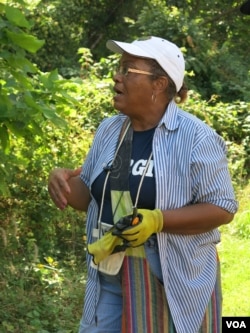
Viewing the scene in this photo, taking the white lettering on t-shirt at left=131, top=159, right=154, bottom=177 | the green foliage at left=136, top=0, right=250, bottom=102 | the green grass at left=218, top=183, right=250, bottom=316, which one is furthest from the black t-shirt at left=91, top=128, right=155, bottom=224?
the green foliage at left=136, top=0, right=250, bottom=102

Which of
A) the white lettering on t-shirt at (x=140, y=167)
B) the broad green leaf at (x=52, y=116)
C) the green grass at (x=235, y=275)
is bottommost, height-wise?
the green grass at (x=235, y=275)

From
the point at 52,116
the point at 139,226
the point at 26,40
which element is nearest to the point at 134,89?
the point at 139,226

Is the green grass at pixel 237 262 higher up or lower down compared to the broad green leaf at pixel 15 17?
lower down

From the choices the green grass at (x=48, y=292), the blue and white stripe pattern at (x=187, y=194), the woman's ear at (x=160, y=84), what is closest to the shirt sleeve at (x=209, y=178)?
the blue and white stripe pattern at (x=187, y=194)

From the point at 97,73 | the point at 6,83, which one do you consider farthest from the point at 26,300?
the point at 97,73

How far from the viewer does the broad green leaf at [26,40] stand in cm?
364

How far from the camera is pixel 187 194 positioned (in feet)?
8.80

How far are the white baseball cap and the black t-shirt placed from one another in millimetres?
243

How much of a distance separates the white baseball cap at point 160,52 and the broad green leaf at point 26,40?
0.93 m

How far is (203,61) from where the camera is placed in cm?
1247

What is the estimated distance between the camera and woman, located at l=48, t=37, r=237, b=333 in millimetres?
2650

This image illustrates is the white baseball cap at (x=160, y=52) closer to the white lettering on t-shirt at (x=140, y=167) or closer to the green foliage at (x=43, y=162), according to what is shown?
the white lettering on t-shirt at (x=140, y=167)

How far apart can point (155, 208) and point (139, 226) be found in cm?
19

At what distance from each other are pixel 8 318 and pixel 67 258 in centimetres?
127
